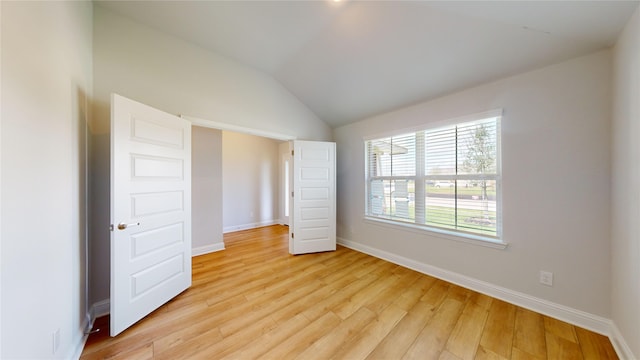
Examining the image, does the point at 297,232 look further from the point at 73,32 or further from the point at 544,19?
the point at 544,19

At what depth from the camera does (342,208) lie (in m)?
4.02

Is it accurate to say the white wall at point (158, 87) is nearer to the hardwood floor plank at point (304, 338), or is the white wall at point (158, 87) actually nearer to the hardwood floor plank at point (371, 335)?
the hardwood floor plank at point (304, 338)

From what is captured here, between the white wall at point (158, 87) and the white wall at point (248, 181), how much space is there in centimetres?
246

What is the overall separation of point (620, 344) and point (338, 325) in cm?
207

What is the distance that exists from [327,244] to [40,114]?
338 centimetres

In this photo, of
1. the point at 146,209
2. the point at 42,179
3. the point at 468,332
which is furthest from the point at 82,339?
the point at 468,332

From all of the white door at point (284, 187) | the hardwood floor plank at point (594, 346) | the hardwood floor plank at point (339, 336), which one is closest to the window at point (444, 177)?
the hardwood floor plank at point (594, 346)

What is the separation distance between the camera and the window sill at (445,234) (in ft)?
7.39

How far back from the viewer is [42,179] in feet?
3.81

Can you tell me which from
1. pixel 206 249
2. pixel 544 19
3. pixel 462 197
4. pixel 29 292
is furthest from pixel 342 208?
pixel 29 292

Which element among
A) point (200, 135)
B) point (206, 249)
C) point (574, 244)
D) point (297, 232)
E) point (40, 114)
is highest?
point (200, 135)

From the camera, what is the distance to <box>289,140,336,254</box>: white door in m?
3.46

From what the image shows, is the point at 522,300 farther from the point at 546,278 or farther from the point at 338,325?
the point at 338,325

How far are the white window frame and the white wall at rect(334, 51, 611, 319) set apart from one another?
65 millimetres
